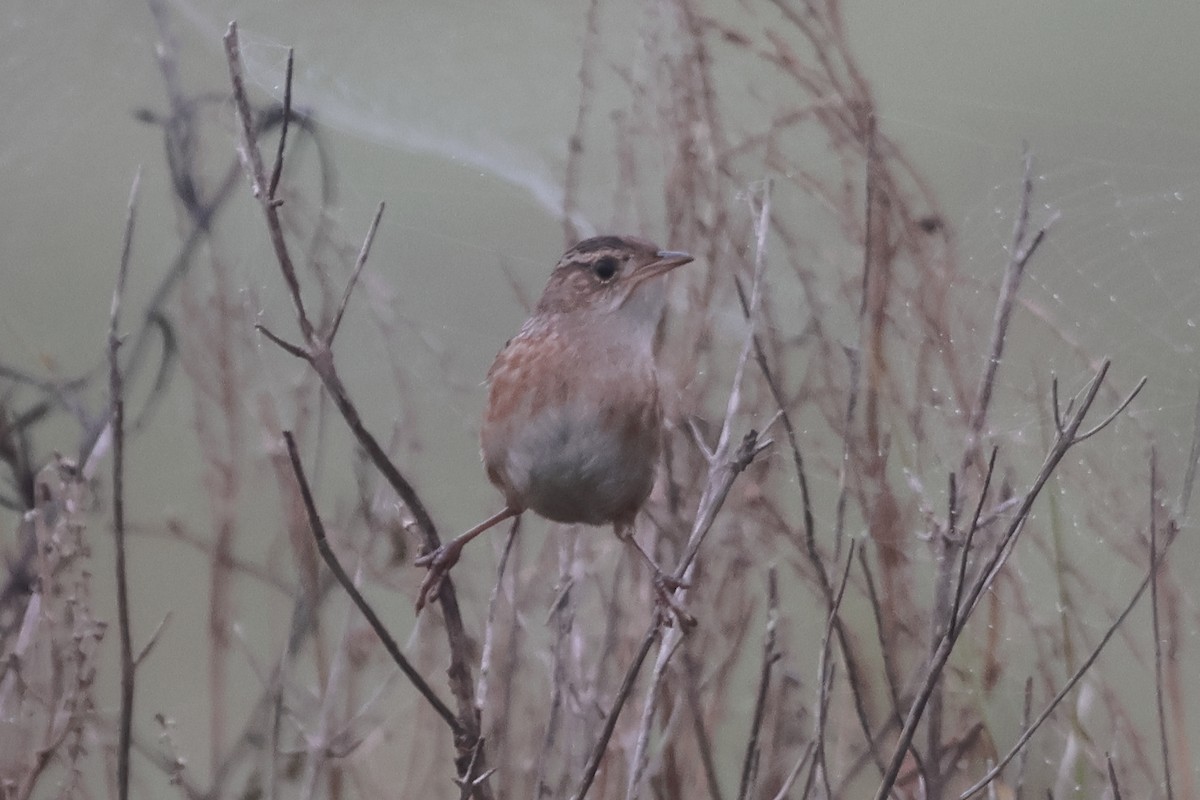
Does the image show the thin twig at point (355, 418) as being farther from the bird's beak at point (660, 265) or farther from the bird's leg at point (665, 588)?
the bird's beak at point (660, 265)

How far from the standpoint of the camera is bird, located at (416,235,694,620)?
1.25 m

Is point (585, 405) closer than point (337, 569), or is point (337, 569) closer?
point (337, 569)

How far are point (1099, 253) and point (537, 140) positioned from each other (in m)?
0.99

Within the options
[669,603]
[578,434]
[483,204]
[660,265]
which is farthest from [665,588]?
[483,204]

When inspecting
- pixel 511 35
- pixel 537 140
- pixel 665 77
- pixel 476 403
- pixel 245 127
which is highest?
pixel 511 35

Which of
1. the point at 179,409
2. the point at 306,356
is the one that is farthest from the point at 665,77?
the point at 179,409

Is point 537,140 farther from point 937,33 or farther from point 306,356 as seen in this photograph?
point 306,356

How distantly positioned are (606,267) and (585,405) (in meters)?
0.19

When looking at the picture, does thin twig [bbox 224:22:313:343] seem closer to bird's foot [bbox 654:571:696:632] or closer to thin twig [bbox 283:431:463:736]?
thin twig [bbox 283:431:463:736]

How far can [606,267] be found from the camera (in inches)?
54.6

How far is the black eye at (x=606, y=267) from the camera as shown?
1.38 m

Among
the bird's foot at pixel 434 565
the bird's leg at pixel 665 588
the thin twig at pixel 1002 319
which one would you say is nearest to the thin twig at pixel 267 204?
the bird's foot at pixel 434 565

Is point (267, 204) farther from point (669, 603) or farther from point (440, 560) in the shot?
point (669, 603)

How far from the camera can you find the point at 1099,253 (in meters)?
1.77
